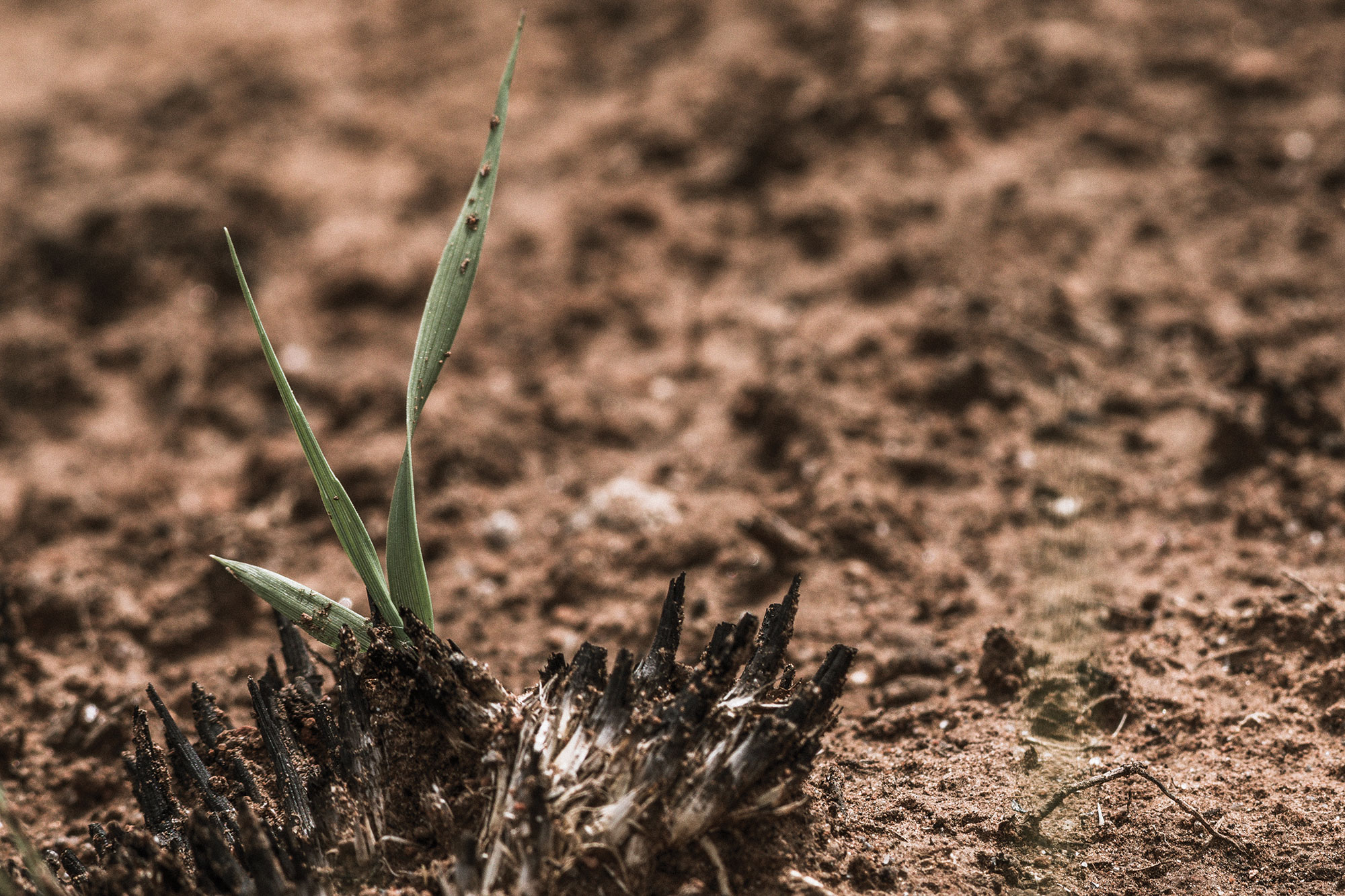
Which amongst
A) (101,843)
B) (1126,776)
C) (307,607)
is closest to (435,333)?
(307,607)

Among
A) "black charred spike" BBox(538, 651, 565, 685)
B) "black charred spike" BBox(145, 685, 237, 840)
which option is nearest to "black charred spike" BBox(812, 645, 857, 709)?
"black charred spike" BBox(538, 651, 565, 685)

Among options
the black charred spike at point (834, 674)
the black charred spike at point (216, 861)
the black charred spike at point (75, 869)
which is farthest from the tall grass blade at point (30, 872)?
the black charred spike at point (834, 674)

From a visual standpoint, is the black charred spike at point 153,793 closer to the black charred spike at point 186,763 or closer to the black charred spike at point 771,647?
the black charred spike at point 186,763

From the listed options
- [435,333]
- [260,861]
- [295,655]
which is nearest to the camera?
[260,861]

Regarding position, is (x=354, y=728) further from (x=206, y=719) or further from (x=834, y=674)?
(x=834, y=674)

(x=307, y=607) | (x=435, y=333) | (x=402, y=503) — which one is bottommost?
(x=307, y=607)

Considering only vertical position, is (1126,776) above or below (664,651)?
below

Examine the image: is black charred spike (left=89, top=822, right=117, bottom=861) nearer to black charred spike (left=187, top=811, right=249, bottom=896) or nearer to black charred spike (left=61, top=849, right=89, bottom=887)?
black charred spike (left=61, top=849, right=89, bottom=887)
